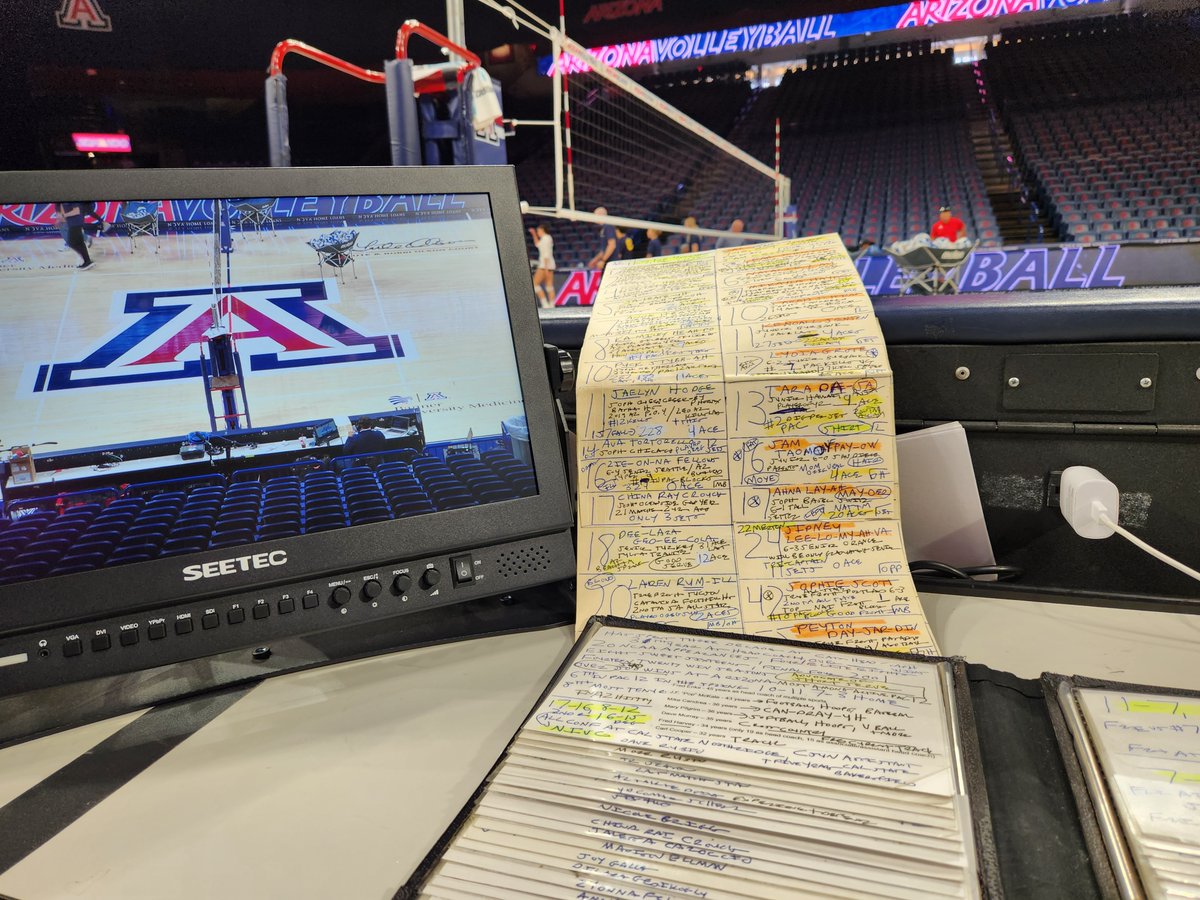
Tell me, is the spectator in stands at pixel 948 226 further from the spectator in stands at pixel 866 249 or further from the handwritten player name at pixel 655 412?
the handwritten player name at pixel 655 412

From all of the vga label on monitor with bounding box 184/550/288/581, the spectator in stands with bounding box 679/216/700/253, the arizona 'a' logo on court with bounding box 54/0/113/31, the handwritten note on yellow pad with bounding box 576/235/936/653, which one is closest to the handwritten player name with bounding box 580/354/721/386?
the handwritten note on yellow pad with bounding box 576/235/936/653

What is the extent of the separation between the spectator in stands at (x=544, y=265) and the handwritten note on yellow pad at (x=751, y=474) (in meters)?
4.03

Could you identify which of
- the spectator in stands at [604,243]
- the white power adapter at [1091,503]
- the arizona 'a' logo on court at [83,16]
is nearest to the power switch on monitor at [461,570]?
the white power adapter at [1091,503]

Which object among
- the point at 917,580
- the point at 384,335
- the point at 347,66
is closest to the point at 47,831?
the point at 384,335

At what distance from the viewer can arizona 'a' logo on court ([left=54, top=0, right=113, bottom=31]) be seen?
1.87m

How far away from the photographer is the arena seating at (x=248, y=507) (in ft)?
1.75

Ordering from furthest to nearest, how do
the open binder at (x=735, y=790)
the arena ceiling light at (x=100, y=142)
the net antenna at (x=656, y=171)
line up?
the net antenna at (x=656, y=171), the arena ceiling light at (x=100, y=142), the open binder at (x=735, y=790)

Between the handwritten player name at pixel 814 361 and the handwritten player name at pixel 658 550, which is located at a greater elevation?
the handwritten player name at pixel 814 361

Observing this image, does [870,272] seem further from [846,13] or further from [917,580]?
[917,580]

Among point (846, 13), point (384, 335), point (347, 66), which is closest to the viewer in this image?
point (384, 335)

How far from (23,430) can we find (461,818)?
0.43 m

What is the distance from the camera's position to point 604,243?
16.9 ft

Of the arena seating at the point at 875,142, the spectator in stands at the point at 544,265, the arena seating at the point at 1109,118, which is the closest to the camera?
the arena seating at the point at 1109,118

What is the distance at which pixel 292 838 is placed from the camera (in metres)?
0.44
